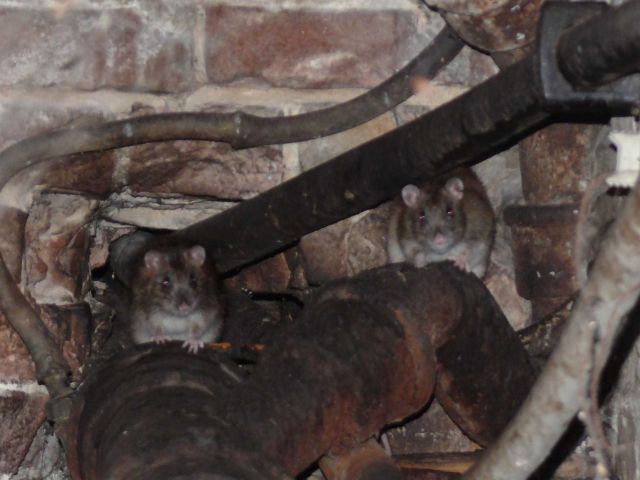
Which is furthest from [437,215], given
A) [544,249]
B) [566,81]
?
[566,81]

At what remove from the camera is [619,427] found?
260 cm

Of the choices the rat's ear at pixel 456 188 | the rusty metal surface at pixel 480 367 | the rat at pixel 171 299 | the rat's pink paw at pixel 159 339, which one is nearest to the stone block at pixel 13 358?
the rat's pink paw at pixel 159 339

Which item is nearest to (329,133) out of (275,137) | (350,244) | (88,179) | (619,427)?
(275,137)

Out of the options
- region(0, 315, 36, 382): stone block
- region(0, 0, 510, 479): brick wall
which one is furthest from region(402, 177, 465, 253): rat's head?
region(0, 315, 36, 382): stone block

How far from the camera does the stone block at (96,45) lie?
108 inches

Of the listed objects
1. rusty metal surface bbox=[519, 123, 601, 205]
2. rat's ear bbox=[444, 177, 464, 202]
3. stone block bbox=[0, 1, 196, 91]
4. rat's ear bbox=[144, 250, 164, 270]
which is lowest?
rat's ear bbox=[144, 250, 164, 270]

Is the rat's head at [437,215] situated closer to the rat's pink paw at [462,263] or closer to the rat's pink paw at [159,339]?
the rat's pink paw at [462,263]

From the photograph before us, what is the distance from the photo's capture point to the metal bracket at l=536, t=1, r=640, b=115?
1.84 m

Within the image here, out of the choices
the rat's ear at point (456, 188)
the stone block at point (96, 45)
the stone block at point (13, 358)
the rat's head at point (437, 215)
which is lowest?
the stone block at point (13, 358)

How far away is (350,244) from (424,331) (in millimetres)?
726

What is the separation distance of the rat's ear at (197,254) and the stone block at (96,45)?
563mm

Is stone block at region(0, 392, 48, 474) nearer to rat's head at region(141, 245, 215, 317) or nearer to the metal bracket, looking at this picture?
rat's head at region(141, 245, 215, 317)

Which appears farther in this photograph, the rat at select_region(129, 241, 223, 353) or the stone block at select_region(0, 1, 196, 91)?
the rat at select_region(129, 241, 223, 353)

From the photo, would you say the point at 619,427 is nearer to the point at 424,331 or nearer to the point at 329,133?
the point at 424,331
